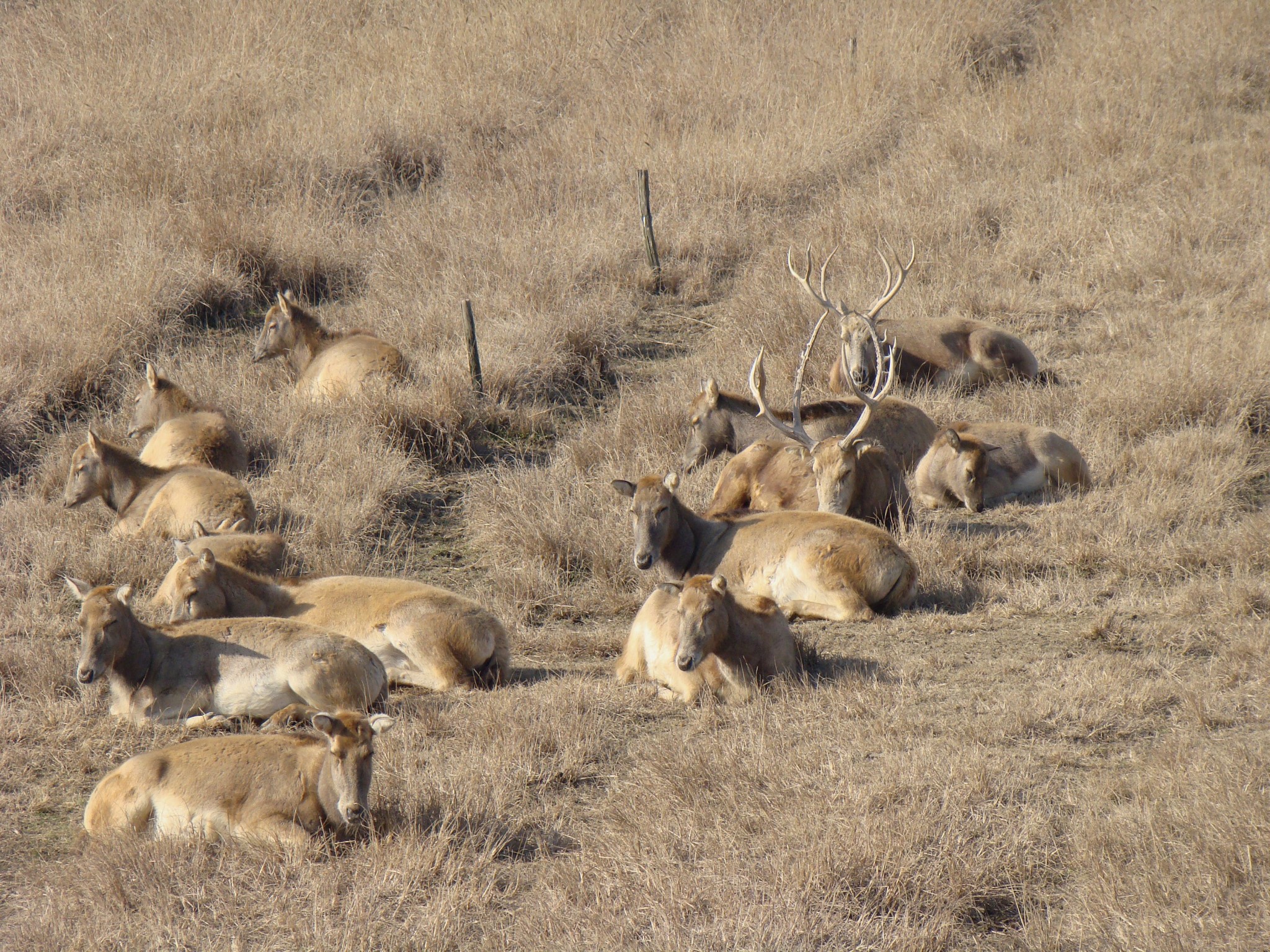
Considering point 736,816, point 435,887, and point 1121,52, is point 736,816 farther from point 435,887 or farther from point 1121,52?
point 1121,52

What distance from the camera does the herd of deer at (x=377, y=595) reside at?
17.7 feet

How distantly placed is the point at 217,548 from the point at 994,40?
1646 centimetres

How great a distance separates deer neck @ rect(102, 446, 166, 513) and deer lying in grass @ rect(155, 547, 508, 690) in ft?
7.19

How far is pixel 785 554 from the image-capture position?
8242mm

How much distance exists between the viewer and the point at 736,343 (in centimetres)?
1367

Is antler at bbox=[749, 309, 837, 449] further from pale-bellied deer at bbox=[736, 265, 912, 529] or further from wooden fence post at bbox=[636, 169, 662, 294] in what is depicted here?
wooden fence post at bbox=[636, 169, 662, 294]

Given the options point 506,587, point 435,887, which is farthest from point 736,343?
point 435,887

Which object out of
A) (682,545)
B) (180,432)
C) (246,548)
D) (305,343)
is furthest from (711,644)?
(305,343)

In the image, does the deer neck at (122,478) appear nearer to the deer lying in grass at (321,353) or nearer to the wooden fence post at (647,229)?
the deer lying in grass at (321,353)

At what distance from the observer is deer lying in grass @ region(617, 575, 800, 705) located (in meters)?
6.70

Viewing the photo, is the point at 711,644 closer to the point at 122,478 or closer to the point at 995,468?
the point at 995,468

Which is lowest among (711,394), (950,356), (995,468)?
(995,468)

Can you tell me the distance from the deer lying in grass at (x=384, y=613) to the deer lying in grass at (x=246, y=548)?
514 mm

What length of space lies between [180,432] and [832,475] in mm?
5382
